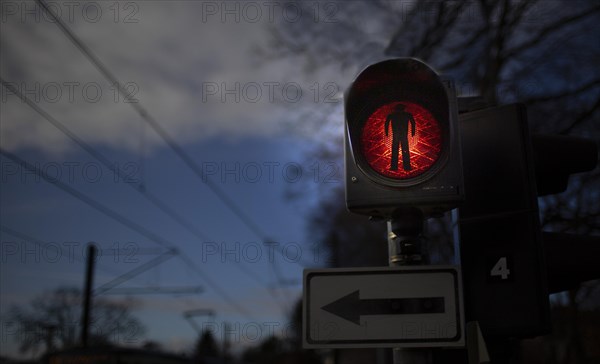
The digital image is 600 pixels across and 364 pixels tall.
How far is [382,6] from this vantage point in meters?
11.0

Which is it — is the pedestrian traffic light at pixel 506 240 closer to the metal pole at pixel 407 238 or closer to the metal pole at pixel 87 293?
the metal pole at pixel 407 238

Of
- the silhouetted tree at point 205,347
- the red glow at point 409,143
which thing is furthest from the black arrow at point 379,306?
the silhouetted tree at point 205,347

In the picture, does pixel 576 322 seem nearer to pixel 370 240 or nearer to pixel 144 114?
pixel 144 114

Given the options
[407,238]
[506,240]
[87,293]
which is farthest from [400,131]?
[87,293]

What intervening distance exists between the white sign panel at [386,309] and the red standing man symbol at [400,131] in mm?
397

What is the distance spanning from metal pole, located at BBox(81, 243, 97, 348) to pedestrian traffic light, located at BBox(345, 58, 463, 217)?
61.6 ft

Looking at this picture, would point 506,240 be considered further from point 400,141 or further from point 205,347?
point 205,347

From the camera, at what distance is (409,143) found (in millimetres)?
2572

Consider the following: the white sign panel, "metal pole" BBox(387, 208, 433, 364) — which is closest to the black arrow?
the white sign panel

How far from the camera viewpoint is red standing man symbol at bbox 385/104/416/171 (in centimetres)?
254

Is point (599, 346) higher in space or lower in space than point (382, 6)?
lower

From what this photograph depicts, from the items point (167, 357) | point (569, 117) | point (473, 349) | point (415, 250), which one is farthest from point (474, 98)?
point (167, 357)

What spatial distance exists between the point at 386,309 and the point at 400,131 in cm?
67

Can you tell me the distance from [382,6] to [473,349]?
9.33 meters
